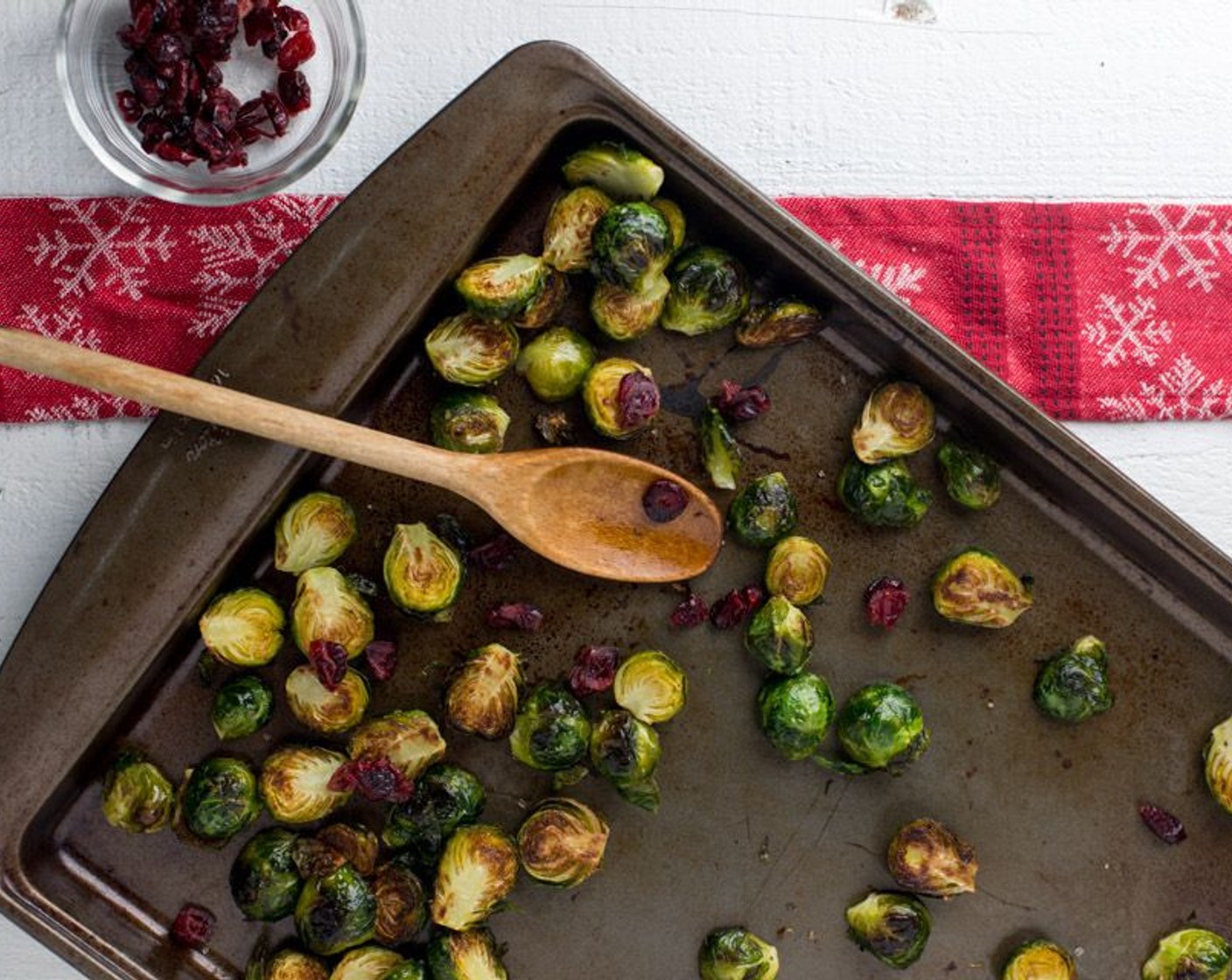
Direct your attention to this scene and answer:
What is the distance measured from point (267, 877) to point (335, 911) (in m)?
0.16

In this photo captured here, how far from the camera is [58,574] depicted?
2.78 meters

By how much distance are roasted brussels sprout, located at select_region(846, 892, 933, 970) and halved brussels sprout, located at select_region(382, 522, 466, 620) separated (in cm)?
108

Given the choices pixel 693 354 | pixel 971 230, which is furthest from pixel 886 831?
pixel 971 230

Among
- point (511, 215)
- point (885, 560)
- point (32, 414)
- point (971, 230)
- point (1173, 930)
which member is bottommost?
point (32, 414)

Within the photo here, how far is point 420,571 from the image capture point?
9.34ft

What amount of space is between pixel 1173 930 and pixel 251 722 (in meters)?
1.99

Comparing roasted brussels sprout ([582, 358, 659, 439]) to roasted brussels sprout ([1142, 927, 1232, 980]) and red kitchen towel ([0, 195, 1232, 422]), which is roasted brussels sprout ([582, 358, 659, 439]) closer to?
red kitchen towel ([0, 195, 1232, 422])

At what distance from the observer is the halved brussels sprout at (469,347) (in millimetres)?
2840

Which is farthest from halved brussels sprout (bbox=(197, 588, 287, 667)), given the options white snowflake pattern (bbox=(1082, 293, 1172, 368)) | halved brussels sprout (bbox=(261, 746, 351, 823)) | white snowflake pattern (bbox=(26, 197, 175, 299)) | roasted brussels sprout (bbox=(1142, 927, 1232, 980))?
roasted brussels sprout (bbox=(1142, 927, 1232, 980))

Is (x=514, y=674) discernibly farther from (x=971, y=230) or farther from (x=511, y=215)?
(x=971, y=230)

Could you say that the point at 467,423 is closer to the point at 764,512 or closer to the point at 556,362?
the point at 556,362

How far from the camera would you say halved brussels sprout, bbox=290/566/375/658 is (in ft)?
9.32

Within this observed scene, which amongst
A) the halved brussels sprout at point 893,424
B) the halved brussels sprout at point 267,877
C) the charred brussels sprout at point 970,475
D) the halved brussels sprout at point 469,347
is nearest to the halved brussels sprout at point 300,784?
the halved brussels sprout at point 267,877

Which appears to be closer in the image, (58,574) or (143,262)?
(58,574)
